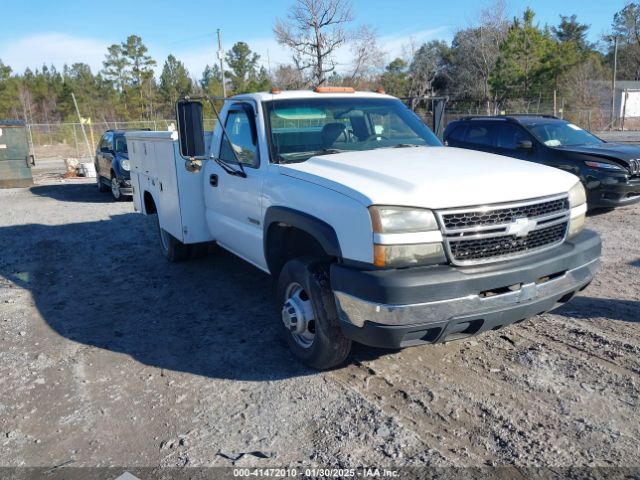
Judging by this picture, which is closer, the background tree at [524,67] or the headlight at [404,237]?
the headlight at [404,237]

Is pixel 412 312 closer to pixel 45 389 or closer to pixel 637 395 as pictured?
pixel 637 395

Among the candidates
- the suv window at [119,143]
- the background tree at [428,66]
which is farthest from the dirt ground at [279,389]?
the background tree at [428,66]

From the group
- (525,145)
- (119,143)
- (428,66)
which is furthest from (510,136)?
(428,66)

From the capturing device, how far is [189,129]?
465 cm

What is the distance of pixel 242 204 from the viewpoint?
15.6 feet

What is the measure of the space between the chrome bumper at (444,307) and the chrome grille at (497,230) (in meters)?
0.23

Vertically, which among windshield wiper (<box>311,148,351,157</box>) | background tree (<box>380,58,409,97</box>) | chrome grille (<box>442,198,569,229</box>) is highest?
background tree (<box>380,58,409,97</box>)

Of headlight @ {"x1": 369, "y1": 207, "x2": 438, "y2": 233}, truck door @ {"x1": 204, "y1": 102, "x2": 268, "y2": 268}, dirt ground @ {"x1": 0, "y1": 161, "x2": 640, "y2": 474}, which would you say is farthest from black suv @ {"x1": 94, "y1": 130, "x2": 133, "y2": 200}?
headlight @ {"x1": 369, "y1": 207, "x2": 438, "y2": 233}

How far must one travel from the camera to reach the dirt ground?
3062mm

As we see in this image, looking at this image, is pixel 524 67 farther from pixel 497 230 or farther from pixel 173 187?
pixel 497 230

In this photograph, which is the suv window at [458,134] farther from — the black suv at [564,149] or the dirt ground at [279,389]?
the dirt ground at [279,389]

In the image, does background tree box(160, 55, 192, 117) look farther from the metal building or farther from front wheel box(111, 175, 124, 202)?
front wheel box(111, 175, 124, 202)

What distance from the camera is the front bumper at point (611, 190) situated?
28.0 ft

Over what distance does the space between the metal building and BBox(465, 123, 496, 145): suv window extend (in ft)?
45.1
